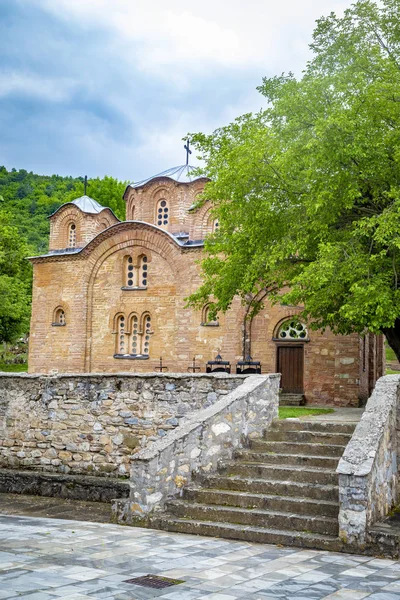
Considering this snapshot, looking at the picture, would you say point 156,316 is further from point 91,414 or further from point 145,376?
point 145,376

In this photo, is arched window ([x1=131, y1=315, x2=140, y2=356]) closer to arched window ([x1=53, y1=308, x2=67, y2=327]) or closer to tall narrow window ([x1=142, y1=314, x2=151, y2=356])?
tall narrow window ([x1=142, y1=314, x2=151, y2=356])

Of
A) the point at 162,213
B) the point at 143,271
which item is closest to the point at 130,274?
the point at 143,271

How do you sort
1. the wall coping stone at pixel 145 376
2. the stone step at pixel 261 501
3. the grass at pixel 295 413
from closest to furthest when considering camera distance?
the stone step at pixel 261 501, the wall coping stone at pixel 145 376, the grass at pixel 295 413

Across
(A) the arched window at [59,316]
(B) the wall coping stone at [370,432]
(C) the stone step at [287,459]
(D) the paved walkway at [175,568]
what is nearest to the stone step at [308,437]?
(C) the stone step at [287,459]

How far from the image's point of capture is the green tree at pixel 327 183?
13.9 meters

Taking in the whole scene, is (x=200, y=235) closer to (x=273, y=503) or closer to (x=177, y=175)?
(x=177, y=175)

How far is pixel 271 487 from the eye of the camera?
8430 millimetres

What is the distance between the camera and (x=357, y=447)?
7.52 meters

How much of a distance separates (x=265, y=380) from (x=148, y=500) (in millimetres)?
2911

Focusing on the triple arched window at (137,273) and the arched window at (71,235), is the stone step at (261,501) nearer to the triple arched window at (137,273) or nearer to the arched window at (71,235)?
the triple arched window at (137,273)

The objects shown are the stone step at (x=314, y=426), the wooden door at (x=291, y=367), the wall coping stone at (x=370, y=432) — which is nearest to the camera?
the wall coping stone at (x=370, y=432)

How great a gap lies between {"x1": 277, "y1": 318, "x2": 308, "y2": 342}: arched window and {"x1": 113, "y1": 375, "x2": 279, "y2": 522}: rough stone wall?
1344cm

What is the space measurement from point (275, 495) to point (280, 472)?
43cm

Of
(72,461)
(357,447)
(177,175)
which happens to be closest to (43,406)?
(72,461)
